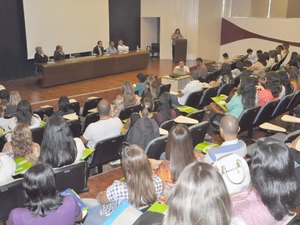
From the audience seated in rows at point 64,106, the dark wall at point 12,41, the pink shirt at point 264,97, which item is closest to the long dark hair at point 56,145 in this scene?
the audience seated in rows at point 64,106

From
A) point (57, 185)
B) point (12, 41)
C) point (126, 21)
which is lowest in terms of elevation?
point (57, 185)

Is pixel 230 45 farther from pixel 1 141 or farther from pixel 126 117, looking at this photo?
pixel 1 141

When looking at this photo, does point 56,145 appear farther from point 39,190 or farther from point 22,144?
point 39,190

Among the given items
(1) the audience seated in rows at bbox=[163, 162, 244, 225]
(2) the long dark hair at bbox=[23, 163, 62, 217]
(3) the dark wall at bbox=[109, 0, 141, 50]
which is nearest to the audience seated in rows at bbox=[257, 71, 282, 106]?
(2) the long dark hair at bbox=[23, 163, 62, 217]

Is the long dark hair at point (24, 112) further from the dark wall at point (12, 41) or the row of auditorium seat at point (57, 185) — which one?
the dark wall at point (12, 41)

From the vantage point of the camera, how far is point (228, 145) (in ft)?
11.2

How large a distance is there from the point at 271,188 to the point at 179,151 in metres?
0.97

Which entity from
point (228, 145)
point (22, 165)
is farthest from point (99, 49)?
point (228, 145)

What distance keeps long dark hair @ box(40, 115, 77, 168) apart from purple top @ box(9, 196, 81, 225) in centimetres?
126

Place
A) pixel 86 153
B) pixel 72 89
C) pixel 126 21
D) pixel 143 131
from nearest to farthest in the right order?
pixel 86 153 → pixel 143 131 → pixel 72 89 → pixel 126 21

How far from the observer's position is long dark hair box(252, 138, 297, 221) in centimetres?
206

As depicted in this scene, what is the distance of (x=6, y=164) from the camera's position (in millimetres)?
3283

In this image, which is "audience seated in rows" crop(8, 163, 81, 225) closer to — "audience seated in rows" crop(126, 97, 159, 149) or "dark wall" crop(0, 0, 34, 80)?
"audience seated in rows" crop(126, 97, 159, 149)

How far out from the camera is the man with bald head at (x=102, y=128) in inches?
180
